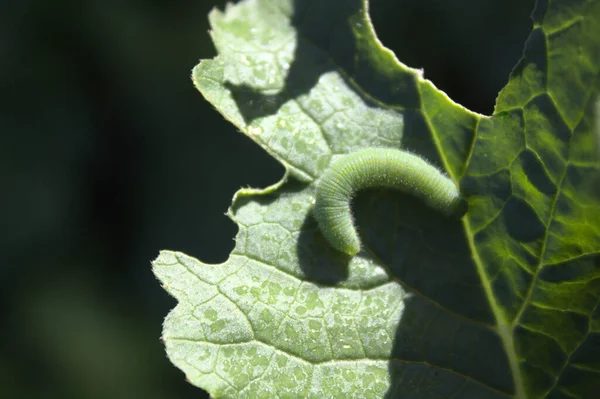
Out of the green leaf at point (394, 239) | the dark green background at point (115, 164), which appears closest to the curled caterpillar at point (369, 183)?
the green leaf at point (394, 239)

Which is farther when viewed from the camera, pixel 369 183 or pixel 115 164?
pixel 115 164

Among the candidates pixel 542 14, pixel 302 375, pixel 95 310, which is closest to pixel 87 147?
pixel 95 310

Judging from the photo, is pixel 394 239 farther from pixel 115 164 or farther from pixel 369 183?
pixel 115 164

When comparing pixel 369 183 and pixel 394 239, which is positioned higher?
pixel 369 183

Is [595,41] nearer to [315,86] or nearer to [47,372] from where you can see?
[315,86]

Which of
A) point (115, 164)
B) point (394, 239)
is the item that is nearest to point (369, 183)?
point (394, 239)

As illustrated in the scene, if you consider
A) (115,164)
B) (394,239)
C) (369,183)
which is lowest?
(115,164)

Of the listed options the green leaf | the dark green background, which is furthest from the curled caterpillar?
the dark green background
